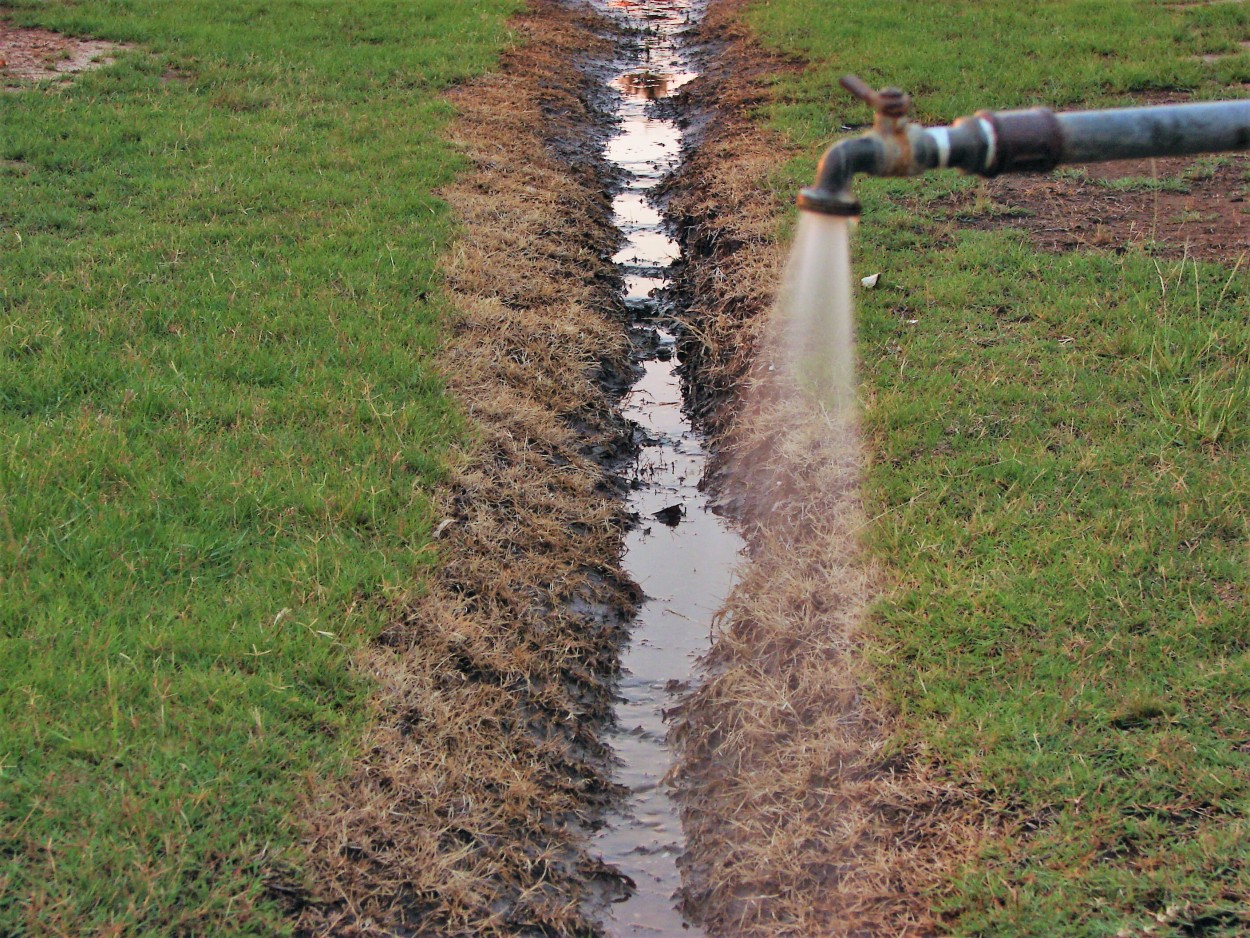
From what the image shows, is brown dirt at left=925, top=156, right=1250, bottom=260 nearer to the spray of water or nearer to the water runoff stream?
the spray of water

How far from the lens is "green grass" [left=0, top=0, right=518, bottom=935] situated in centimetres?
336

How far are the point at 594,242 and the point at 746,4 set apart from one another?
9.07 m

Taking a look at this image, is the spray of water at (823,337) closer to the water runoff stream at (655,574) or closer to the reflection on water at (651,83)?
the water runoff stream at (655,574)

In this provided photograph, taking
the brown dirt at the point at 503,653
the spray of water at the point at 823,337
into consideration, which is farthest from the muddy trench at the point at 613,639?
the spray of water at the point at 823,337

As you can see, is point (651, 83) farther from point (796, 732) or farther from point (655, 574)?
point (796, 732)

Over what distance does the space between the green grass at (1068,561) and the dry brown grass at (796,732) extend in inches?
4.9

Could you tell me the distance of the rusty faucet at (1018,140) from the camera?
271cm

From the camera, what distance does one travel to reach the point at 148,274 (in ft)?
22.0

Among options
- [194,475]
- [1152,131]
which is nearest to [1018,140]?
[1152,131]

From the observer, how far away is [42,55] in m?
11.3

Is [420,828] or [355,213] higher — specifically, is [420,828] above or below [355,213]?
below

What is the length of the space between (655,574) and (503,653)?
4.42 ft

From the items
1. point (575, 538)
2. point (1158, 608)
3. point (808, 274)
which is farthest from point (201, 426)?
point (1158, 608)

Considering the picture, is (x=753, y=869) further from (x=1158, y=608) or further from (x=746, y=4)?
(x=746, y=4)
